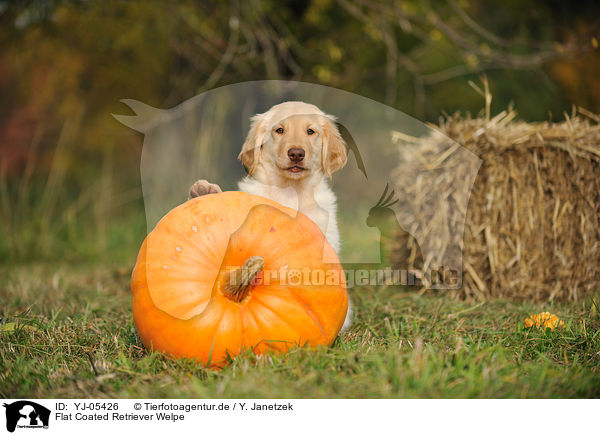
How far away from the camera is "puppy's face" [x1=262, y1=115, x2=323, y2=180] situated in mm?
2055

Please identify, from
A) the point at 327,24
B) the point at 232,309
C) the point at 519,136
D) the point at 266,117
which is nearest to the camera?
the point at 232,309

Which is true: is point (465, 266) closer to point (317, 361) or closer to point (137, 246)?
point (317, 361)

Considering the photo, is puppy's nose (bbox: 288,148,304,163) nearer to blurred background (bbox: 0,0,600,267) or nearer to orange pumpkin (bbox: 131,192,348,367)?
orange pumpkin (bbox: 131,192,348,367)

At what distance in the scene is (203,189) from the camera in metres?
2.19

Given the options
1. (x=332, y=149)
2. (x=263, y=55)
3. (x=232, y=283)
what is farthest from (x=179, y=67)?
(x=232, y=283)

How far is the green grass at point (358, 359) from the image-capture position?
1450 millimetres

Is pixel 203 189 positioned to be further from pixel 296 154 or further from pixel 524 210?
pixel 524 210

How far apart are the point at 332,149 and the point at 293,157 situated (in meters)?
0.21

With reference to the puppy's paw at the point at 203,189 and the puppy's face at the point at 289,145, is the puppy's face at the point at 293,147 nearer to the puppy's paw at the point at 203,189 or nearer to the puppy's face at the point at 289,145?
the puppy's face at the point at 289,145

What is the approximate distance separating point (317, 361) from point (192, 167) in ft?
4.67

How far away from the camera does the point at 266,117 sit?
211 cm

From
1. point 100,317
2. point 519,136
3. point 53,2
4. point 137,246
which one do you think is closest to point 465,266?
point 519,136
